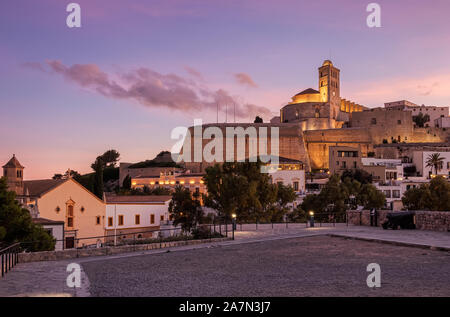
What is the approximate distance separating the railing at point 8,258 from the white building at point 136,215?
30.7 m

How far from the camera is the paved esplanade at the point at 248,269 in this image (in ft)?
22.3

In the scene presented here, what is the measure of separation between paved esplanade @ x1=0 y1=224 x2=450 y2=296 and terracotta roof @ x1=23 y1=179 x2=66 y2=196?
2552 cm

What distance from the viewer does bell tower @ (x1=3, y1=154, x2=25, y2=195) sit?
35.6 meters

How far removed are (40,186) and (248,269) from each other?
32.1 metres

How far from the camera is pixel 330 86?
103 meters

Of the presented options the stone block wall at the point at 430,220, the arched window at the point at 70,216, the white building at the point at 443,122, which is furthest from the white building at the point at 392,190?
the white building at the point at 443,122

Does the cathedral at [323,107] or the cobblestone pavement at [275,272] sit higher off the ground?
the cathedral at [323,107]

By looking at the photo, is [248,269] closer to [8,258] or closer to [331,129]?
[8,258]

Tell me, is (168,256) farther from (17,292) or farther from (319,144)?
(319,144)

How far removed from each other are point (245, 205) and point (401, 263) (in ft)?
76.1

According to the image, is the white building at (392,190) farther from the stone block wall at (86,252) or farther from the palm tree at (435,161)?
the stone block wall at (86,252)
